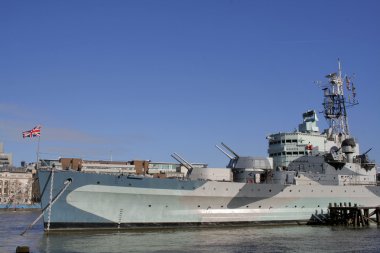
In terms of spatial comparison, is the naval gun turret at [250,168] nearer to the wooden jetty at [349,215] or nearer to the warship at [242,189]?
the warship at [242,189]

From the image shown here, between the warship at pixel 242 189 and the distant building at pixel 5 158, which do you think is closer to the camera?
the warship at pixel 242 189

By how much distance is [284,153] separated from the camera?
1335 inches

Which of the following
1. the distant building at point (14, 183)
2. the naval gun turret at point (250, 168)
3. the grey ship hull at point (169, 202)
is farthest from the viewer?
the distant building at point (14, 183)

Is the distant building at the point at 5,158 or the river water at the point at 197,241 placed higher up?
the distant building at the point at 5,158

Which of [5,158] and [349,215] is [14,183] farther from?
[349,215]

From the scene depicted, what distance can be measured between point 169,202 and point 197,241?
16.8 feet

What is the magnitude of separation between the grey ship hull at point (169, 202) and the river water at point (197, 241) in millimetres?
808

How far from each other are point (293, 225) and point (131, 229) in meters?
12.0

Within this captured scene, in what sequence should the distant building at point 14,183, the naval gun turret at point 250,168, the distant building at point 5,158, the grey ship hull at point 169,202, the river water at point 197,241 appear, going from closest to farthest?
the river water at point 197,241 → the grey ship hull at point 169,202 → the naval gun turret at point 250,168 → the distant building at point 14,183 → the distant building at point 5,158

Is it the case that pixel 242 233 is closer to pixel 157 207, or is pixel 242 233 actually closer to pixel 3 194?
pixel 157 207

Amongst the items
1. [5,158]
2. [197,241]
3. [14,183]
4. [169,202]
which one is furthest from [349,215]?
[5,158]

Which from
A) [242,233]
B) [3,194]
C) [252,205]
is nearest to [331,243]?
[242,233]

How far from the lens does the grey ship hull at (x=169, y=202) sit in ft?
76.3

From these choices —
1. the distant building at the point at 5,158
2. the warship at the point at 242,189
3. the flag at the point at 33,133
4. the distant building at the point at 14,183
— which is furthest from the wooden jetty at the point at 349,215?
the distant building at the point at 5,158
